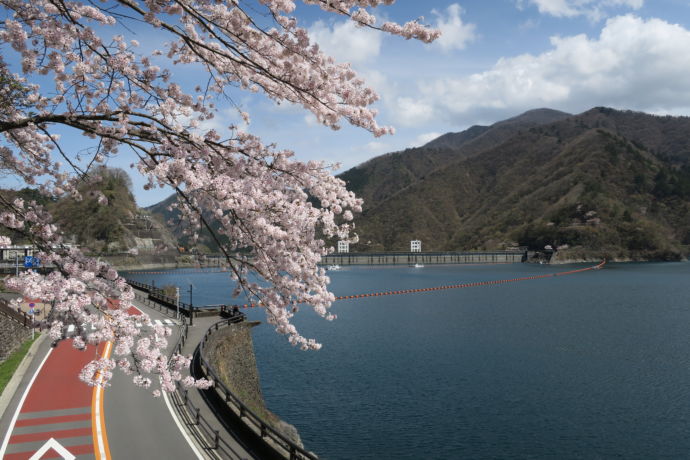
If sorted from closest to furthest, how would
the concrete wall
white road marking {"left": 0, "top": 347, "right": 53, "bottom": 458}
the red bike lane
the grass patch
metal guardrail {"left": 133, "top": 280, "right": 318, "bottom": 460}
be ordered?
metal guardrail {"left": 133, "top": 280, "right": 318, "bottom": 460}
the red bike lane
white road marking {"left": 0, "top": 347, "right": 53, "bottom": 458}
the grass patch
the concrete wall

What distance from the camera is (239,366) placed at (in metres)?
35.9

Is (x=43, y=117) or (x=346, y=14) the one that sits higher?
(x=346, y=14)

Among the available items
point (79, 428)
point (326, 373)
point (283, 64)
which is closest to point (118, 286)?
point (283, 64)

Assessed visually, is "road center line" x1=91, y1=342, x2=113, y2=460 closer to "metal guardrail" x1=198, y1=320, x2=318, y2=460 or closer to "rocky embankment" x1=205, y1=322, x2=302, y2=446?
"metal guardrail" x1=198, y1=320, x2=318, y2=460

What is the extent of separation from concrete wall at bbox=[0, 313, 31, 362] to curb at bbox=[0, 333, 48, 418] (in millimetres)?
1181

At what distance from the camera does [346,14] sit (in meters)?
7.22

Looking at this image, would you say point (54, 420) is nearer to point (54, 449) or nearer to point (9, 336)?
point (54, 449)

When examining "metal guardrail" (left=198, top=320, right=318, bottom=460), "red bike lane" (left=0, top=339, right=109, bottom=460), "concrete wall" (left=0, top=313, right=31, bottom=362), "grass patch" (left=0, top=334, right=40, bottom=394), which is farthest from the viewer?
"concrete wall" (left=0, top=313, right=31, bottom=362)

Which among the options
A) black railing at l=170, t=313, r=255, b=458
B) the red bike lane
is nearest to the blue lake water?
black railing at l=170, t=313, r=255, b=458

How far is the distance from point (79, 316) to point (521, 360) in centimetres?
4429

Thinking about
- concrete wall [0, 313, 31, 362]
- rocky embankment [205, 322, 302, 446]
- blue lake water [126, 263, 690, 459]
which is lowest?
blue lake water [126, 263, 690, 459]

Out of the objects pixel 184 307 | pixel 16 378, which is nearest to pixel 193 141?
pixel 16 378

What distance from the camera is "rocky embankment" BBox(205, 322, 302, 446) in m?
30.0

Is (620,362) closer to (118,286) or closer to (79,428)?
(79,428)
